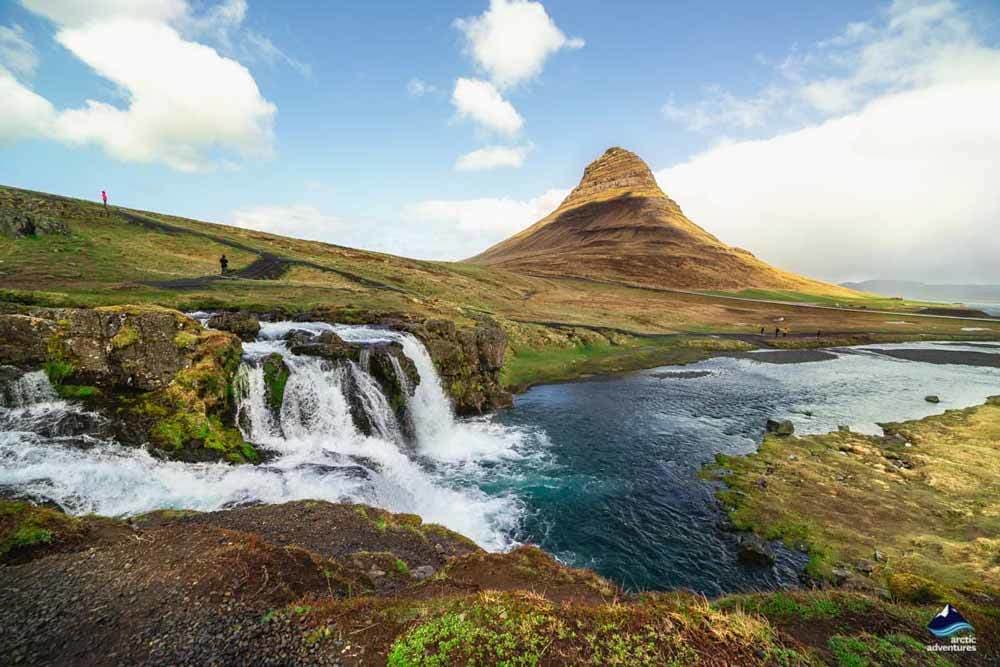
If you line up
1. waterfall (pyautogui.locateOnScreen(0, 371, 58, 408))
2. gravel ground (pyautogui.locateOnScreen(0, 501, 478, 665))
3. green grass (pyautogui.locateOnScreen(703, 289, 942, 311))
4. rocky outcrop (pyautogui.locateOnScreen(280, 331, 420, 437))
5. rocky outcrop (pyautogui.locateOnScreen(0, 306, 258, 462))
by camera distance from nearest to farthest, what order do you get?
gravel ground (pyautogui.locateOnScreen(0, 501, 478, 665))
waterfall (pyautogui.locateOnScreen(0, 371, 58, 408))
rocky outcrop (pyautogui.locateOnScreen(0, 306, 258, 462))
rocky outcrop (pyautogui.locateOnScreen(280, 331, 420, 437))
green grass (pyautogui.locateOnScreen(703, 289, 942, 311))

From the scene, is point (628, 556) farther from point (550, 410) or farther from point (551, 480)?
point (550, 410)

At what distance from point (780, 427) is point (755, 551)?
62.1 ft

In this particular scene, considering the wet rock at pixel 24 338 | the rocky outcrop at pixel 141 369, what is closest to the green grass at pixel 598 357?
the rocky outcrop at pixel 141 369

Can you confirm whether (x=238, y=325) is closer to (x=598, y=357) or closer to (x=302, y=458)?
(x=302, y=458)

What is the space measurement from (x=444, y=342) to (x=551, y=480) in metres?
18.1

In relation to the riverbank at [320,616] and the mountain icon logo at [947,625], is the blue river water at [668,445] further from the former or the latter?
the mountain icon logo at [947,625]

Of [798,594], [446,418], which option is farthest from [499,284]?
[798,594]

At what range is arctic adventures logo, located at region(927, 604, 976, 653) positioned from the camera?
8.84m

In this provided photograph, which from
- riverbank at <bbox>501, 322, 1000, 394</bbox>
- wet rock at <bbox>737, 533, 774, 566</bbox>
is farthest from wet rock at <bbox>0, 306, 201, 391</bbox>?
riverbank at <bbox>501, 322, 1000, 394</bbox>

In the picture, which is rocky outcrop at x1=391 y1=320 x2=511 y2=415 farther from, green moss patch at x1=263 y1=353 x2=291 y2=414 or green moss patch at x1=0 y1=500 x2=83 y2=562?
green moss patch at x1=0 y1=500 x2=83 y2=562

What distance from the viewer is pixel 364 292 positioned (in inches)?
2436

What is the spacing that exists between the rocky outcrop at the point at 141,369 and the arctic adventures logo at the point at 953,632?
85.0 feet

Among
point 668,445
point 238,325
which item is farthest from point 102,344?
point 668,445

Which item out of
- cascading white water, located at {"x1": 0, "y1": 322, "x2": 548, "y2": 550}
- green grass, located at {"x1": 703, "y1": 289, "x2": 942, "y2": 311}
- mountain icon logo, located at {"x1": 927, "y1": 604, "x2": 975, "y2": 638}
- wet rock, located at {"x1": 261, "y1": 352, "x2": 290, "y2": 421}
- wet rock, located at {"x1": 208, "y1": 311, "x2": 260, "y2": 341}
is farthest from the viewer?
green grass, located at {"x1": 703, "y1": 289, "x2": 942, "y2": 311}
